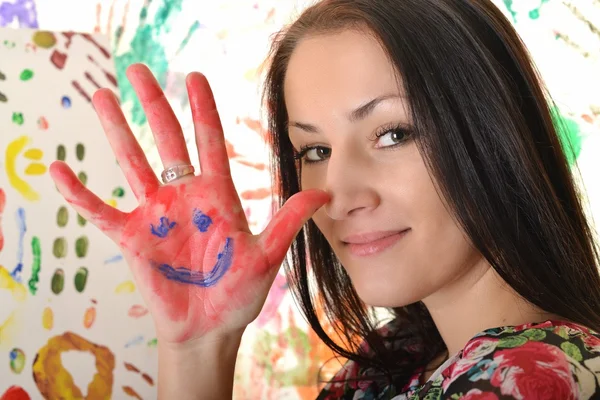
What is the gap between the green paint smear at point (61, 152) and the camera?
81.3 inches

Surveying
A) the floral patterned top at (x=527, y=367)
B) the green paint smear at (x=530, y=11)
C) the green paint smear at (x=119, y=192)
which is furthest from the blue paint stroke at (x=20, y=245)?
the green paint smear at (x=530, y=11)

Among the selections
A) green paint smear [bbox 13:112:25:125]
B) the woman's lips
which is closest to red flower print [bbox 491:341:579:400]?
the woman's lips

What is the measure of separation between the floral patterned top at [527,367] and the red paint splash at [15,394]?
135cm

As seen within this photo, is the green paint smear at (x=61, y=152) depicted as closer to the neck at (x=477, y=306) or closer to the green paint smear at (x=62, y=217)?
the green paint smear at (x=62, y=217)

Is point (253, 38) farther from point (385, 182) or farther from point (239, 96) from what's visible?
point (385, 182)

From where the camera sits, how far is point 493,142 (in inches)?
43.1

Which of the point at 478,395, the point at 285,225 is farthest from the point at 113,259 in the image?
the point at 478,395

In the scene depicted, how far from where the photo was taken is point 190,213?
114 centimetres

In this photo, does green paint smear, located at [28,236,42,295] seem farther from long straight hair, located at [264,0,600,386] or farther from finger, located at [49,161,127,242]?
long straight hair, located at [264,0,600,386]

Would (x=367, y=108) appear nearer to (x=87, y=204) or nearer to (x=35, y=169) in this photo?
(x=87, y=204)

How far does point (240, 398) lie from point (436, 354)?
1238mm

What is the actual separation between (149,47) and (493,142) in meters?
1.62

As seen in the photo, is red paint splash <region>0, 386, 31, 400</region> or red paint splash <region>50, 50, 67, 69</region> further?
red paint splash <region>50, 50, 67, 69</region>

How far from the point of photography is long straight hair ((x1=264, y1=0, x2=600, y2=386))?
1088mm
